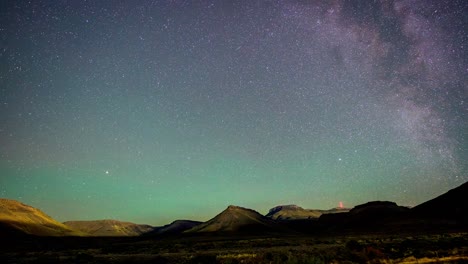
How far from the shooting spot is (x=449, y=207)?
14012 cm

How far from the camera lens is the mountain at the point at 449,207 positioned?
127m

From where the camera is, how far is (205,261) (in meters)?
33.0

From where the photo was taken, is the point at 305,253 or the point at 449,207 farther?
the point at 449,207

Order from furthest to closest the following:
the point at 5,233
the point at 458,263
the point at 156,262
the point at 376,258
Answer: the point at 5,233 < the point at 156,262 < the point at 376,258 < the point at 458,263

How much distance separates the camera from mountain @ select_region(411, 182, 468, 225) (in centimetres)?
12714

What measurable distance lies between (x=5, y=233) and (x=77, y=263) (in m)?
183

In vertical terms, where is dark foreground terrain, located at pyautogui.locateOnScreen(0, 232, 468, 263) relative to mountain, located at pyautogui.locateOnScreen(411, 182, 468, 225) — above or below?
below

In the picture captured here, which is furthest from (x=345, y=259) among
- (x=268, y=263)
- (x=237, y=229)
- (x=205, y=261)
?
(x=237, y=229)

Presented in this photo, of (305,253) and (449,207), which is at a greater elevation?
(449,207)

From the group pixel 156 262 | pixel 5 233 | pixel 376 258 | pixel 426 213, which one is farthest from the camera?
pixel 5 233

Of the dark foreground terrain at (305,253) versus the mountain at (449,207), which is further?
the mountain at (449,207)

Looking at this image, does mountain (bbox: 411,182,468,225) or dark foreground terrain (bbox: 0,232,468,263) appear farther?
mountain (bbox: 411,182,468,225)

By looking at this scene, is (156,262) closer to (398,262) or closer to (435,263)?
(398,262)

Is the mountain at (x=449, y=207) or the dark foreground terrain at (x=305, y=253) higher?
the mountain at (x=449, y=207)
